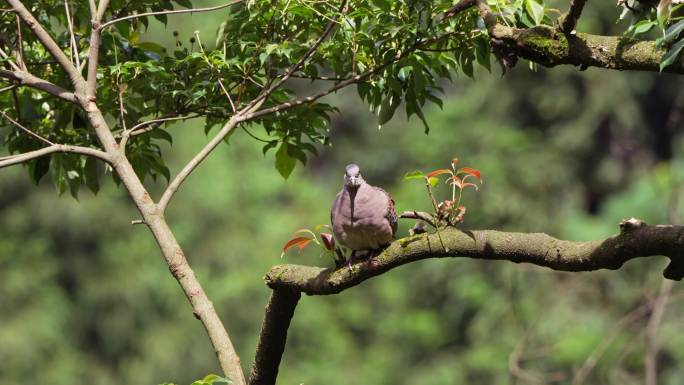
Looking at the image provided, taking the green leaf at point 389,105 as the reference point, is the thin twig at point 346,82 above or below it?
above

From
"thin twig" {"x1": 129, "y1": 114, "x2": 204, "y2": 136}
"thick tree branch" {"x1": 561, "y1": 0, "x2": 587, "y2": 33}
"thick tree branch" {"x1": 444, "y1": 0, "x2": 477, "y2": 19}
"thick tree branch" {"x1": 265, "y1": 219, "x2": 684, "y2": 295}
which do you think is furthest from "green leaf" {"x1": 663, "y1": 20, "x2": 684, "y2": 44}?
"thin twig" {"x1": 129, "y1": 114, "x2": 204, "y2": 136}

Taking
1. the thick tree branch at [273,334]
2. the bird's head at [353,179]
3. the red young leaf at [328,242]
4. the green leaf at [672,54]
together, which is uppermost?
the bird's head at [353,179]

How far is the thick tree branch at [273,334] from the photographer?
3.93 metres

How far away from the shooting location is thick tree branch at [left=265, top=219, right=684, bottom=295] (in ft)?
9.79

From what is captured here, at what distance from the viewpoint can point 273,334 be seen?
3.98 meters

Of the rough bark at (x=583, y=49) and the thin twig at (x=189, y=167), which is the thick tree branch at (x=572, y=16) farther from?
the thin twig at (x=189, y=167)

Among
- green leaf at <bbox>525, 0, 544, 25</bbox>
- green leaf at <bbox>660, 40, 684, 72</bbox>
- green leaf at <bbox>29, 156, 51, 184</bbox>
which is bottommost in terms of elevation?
green leaf at <bbox>660, 40, 684, 72</bbox>

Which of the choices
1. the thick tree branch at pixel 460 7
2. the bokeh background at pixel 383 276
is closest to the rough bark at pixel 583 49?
the thick tree branch at pixel 460 7

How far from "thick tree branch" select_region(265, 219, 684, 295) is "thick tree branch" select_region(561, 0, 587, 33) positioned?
0.55 meters

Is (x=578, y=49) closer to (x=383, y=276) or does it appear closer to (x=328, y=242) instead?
(x=328, y=242)

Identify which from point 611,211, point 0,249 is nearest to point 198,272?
point 0,249

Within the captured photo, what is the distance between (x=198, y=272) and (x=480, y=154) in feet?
22.3

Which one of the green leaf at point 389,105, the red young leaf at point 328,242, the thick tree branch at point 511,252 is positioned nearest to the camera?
the thick tree branch at point 511,252

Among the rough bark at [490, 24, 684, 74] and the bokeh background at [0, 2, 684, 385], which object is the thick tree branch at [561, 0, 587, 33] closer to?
the rough bark at [490, 24, 684, 74]
